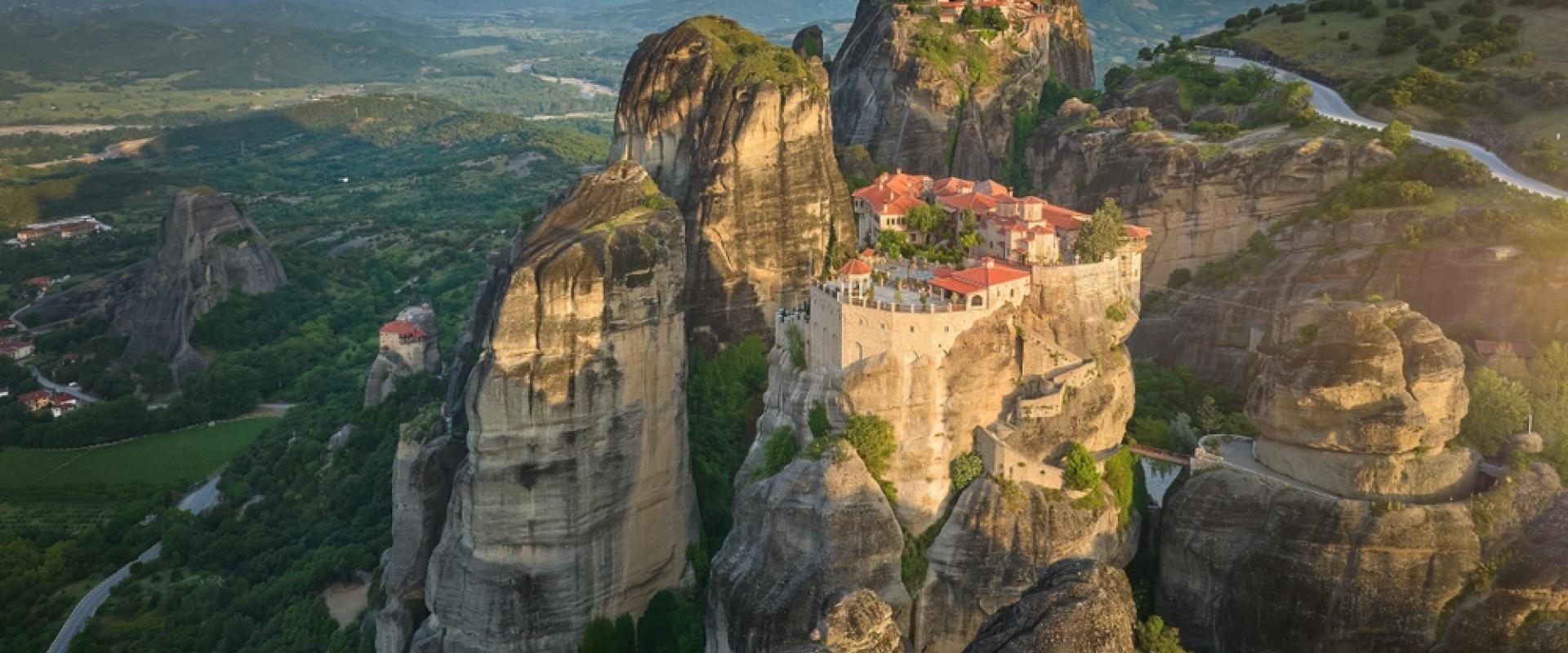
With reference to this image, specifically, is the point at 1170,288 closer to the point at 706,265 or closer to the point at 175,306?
the point at 706,265

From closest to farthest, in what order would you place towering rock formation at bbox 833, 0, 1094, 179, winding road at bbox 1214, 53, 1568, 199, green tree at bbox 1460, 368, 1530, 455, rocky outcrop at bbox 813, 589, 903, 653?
rocky outcrop at bbox 813, 589, 903, 653, green tree at bbox 1460, 368, 1530, 455, winding road at bbox 1214, 53, 1568, 199, towering rock formation at bbox 833, 0, 1094, 179

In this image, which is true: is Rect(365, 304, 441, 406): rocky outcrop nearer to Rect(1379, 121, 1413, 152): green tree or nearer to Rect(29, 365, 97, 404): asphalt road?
Rect(29, 365, 97, 404): asphalt road

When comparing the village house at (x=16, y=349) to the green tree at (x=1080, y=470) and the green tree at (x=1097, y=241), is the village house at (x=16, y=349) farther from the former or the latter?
the green tree at (x=1080, y=470)

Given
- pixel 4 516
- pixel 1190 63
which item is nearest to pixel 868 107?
pixel 1190 63

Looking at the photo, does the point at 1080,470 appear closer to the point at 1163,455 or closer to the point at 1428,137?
the point at 1163,455

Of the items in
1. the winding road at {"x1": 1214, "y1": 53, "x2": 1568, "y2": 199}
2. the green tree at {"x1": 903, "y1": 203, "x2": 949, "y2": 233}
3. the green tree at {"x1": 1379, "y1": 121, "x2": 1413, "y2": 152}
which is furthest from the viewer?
the green tree at {"x1": 1379, "y1": 121, "x2": 1413, "y2": 152}

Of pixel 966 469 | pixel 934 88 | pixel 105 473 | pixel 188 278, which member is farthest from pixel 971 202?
pixel 188 278

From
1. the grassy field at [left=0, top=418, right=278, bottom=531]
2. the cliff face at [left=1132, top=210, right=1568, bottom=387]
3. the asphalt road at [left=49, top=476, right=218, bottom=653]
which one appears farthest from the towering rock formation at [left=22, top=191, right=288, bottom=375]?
the cliff face at [left=1132, top=210, right=1568, bottom=387]
